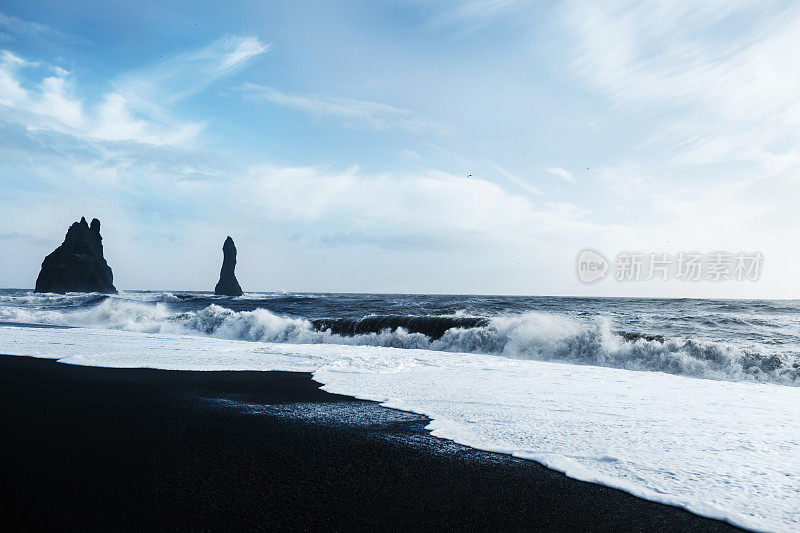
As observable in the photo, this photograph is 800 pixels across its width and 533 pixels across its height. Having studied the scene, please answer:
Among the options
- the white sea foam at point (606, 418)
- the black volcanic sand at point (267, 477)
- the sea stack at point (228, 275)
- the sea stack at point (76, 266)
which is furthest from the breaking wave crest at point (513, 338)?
the sea stack at point (76, 266)

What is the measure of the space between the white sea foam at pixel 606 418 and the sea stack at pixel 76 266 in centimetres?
8958

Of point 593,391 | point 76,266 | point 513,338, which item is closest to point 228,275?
point 76,266

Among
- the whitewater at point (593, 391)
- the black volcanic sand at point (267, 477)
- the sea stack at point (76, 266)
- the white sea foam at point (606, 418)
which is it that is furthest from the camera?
the sea stack at point (76, 266)

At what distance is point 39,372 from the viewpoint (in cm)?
851

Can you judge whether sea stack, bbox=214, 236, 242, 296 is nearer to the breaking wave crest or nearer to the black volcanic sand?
the breaking wave crest

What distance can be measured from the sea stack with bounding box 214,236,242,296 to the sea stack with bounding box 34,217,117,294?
23.2 metres

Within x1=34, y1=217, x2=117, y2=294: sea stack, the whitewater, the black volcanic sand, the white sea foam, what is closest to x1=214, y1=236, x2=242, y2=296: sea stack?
x1=34, y1=217, x2=117, y2=294: sea stack

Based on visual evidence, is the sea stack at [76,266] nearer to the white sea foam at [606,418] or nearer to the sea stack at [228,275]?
the sea stack at [228,275]

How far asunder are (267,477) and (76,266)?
10178cm

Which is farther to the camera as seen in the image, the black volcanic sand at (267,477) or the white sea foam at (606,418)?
the white sea foam at (606,418)

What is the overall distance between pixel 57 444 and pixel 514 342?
1348cm

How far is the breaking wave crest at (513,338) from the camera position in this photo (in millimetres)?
12445

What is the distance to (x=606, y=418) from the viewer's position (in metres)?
5.95

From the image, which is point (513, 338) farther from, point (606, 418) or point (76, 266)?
point (76, 266)
